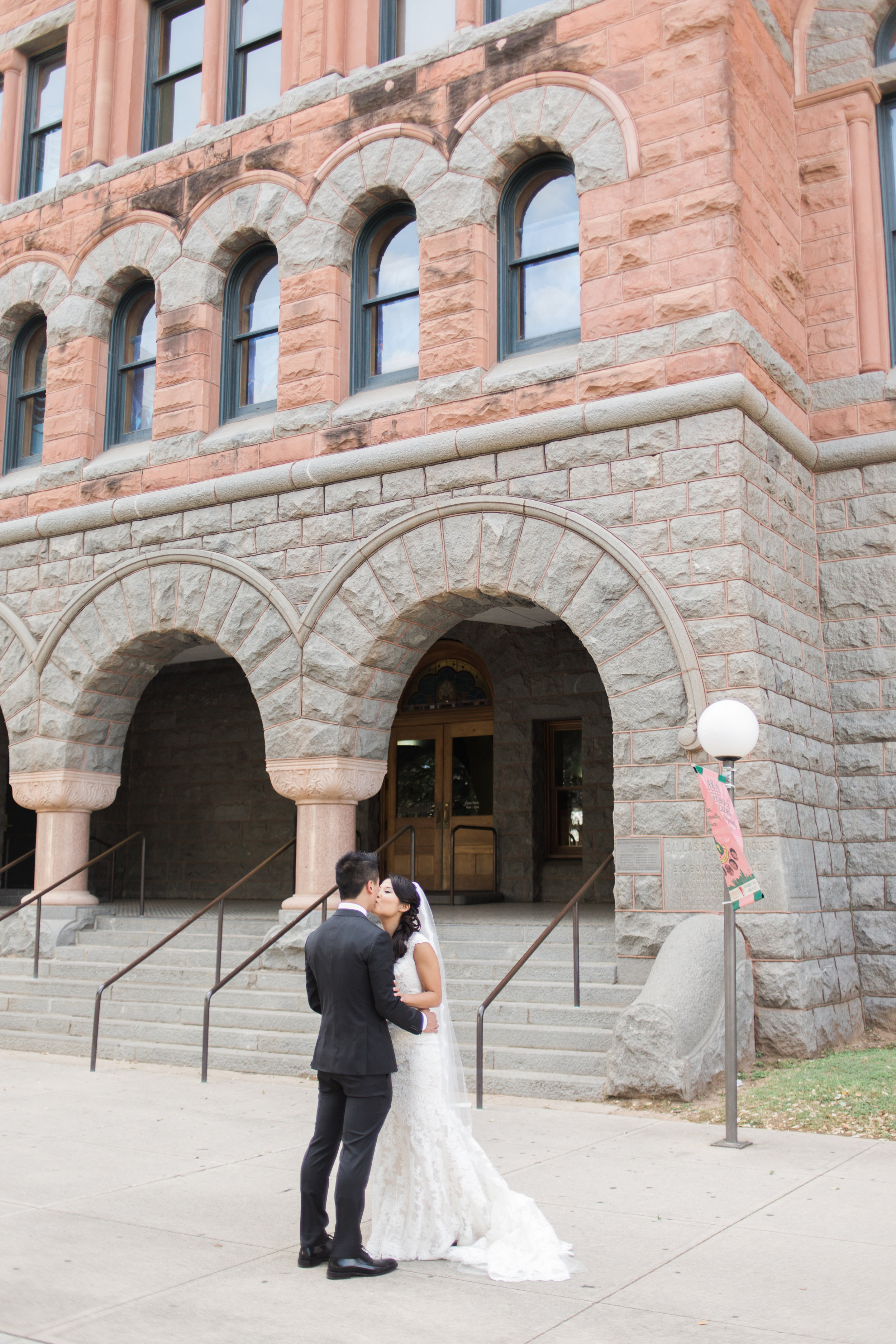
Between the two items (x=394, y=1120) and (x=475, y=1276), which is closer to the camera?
(x=475, y=1276)

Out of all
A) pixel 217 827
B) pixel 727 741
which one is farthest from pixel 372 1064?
pixel 217 827

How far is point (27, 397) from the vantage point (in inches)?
613

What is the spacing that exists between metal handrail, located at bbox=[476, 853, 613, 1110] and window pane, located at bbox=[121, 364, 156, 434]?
25.5ft

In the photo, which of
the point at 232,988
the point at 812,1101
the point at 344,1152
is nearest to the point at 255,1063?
the point at 232,988

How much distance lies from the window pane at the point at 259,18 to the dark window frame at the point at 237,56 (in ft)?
0.12

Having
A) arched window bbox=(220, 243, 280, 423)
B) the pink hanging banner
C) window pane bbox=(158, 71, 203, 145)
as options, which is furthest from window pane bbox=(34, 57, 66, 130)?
the pink hanging banner

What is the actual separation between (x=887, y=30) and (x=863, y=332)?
3221 millimetres

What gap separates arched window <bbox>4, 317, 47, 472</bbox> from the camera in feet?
50.8

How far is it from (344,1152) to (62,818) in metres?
9.41

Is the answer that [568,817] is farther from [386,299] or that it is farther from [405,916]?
[405,916]

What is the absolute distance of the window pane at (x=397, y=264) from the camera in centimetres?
1259

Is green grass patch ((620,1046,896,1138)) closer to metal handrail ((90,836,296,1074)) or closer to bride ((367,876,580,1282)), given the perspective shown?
bride ((367,876,580,1282))

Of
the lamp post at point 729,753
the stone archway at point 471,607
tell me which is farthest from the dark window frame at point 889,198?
the lamp post at point 729,753

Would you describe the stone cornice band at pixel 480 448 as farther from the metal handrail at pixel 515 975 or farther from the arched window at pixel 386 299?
the metal handrail at pixel 515 975
